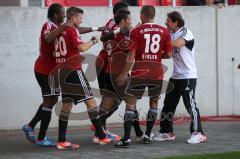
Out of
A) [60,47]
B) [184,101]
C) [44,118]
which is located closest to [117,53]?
[60,47]

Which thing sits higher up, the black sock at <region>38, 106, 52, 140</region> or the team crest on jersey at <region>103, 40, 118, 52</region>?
the team crest on jersey at <region>103, 40, 118, 52</region>

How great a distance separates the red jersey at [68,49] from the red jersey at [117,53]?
77 cm

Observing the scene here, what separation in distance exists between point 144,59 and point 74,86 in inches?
45.1

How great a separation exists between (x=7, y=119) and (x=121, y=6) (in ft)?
9.99

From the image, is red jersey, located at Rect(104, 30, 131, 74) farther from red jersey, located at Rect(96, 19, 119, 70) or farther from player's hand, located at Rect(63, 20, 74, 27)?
player's hand, located at Rect(63, 20, 74, 27)

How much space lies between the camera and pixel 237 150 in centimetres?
1070

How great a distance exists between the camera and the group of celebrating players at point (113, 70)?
10945 mm

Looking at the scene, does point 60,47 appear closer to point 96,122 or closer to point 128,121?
point 96,122

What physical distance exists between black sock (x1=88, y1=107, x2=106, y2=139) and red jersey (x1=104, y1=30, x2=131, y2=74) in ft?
2.62

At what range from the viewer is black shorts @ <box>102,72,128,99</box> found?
11477 mm

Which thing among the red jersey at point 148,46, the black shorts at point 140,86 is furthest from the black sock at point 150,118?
the red jersey at point 148,46

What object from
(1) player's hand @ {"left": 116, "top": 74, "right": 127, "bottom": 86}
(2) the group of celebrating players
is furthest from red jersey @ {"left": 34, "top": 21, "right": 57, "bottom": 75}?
(1) player's hand @ {"left": 116, "top": 74, "right": 127, "bottom": 86}

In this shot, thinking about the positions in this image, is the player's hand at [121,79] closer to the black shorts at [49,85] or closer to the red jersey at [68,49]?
the red jersey at [68,49]

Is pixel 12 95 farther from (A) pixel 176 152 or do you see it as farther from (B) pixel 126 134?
(A) pixel 176 152
